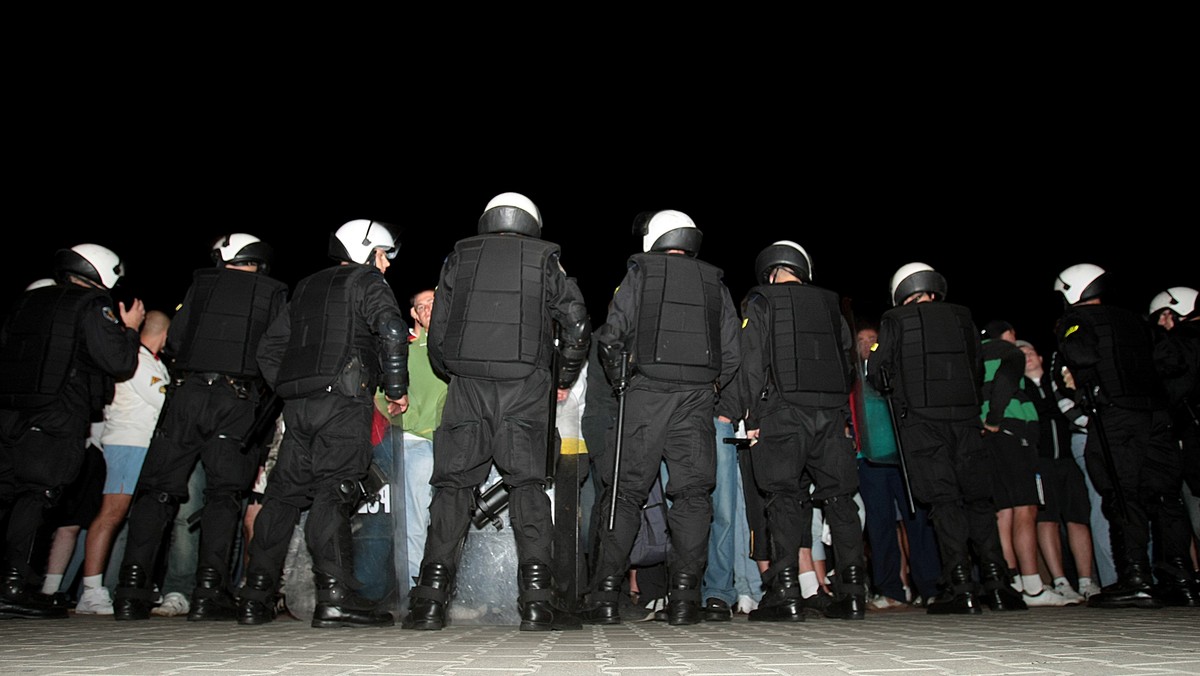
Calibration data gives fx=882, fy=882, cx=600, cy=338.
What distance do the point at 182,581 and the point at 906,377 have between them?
14.7 feet

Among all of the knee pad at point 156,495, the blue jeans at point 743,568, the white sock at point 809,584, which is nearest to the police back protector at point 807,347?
the blue jeans at point 743,568

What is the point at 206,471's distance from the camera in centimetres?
460

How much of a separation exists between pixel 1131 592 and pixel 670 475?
2.83 metres

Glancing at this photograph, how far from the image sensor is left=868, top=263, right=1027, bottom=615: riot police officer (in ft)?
16.0

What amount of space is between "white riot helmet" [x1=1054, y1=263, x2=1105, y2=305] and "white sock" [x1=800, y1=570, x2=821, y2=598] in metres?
2.63

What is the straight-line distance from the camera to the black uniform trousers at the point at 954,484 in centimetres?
491

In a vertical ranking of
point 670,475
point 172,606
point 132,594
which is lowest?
point 172,606

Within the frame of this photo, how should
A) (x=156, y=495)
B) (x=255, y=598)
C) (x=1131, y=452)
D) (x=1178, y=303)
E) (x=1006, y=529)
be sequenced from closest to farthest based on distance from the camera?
(x=255, y=598) < (x=156, y=495) < (x=1131, y=452) < (x=1006, y=529) < (x=1178, y=303)

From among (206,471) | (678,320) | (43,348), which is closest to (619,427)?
(678,320)

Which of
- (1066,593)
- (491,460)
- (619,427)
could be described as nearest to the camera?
(491,460)

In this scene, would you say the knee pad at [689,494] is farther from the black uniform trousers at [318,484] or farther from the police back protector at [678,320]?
the black uniform trousers at [318,484]

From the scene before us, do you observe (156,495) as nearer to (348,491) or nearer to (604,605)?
(348,491)

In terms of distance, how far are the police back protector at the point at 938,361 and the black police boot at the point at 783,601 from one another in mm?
1381

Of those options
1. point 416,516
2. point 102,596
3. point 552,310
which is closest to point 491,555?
point 416,516
